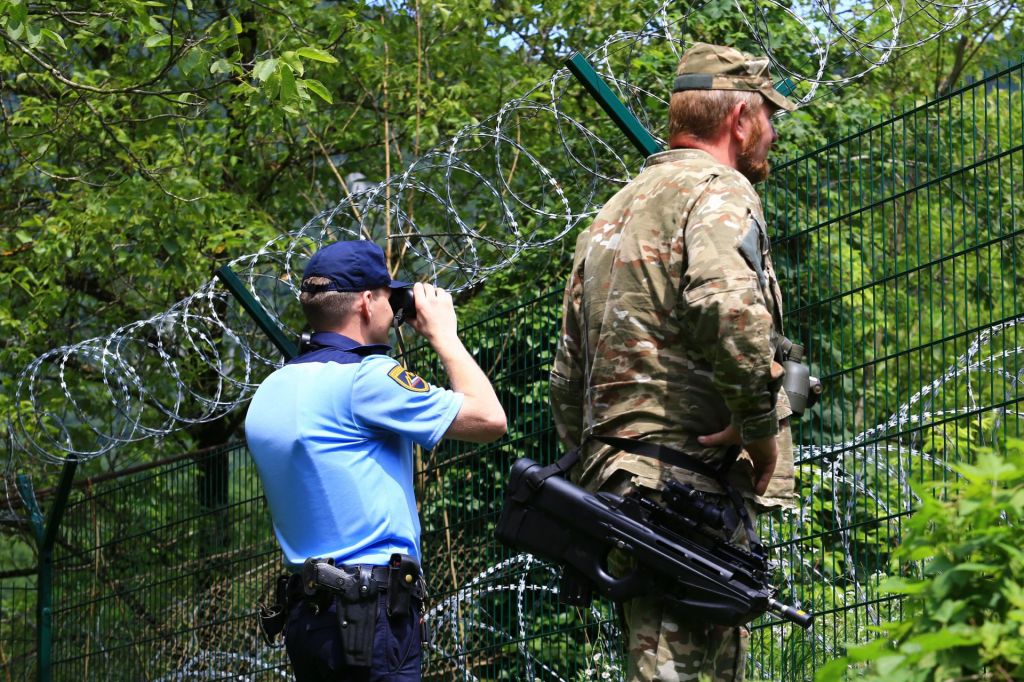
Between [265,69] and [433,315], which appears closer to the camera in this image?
[433,315]

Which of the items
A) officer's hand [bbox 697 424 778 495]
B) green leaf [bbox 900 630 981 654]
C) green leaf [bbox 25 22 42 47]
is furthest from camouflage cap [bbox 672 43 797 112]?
green leaf [bbox 25 22 42 47]

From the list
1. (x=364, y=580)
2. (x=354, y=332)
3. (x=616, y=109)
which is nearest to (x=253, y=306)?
(x=616, y=109)

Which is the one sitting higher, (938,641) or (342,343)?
(342,343)

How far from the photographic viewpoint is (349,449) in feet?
13.2

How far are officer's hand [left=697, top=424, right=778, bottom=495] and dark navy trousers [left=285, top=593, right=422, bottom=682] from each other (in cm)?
106

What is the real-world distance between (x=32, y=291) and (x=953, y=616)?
408 inches

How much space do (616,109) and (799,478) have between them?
1.62 meters

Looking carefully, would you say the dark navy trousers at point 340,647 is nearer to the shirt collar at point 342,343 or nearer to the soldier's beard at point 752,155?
the shirt collar at point 342,343

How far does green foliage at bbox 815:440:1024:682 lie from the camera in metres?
2.14

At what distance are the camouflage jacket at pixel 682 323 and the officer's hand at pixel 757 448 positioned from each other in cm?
3

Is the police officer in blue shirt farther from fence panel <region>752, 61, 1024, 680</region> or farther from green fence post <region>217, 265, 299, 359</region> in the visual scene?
green fence post <region>217, 265, 299, 359</region>

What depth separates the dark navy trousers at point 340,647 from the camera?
12.8 ft

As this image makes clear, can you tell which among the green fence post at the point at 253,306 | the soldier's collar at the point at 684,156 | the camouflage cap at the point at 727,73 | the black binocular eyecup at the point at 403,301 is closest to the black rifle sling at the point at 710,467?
the soldier's collar at the point at 684,156

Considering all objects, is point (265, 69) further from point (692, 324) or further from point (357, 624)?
point (692, 324)
